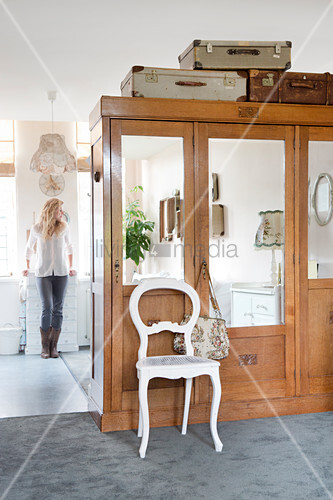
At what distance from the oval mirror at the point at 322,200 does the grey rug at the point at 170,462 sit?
1.37 m

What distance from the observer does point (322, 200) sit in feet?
13.9

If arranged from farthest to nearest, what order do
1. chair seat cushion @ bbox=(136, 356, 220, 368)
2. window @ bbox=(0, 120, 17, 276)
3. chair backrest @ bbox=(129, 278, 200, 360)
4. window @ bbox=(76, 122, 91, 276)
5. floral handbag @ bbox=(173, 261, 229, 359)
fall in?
window @ bbox=(76, 122, 91, 276) < window @ bbox=(0, 120, 17, 276) < floral handbag @ bbox=(173, 261, 229, 359) < chair backrest @ bbox=(129, 278, 200, 360) < chair seat cushion @ bbox=(136, 356, 220, 368)

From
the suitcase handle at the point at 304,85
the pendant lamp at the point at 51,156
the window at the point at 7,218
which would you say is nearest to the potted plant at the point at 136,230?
the suitcase handle at the point at 304,85

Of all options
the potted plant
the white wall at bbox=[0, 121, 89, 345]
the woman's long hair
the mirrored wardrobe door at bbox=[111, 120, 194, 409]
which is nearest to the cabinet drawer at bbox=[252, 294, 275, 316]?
the mirrored wardrobe door at bbox=[111, 120, 194, 409]

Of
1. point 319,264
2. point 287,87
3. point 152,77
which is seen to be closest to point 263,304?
point 319,264

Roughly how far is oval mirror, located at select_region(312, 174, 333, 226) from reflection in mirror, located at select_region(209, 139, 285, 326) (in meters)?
0.26

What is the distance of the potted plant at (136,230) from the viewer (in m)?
3.87

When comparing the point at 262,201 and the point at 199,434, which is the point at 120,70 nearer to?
the point at 262,201

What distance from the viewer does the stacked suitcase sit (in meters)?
3.97

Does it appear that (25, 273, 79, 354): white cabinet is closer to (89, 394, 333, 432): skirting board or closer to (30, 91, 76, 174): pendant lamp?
(30, 91, 76, 174): pendant lamp

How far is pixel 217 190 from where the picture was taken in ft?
13.2

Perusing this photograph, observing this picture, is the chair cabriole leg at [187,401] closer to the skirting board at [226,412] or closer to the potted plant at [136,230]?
the skirting board at [226,412]

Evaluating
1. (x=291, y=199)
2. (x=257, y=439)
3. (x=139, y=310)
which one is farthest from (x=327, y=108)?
(x=257, y=439)

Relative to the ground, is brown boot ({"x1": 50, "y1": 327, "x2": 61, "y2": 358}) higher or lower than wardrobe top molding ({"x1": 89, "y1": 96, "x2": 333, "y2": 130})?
lower
